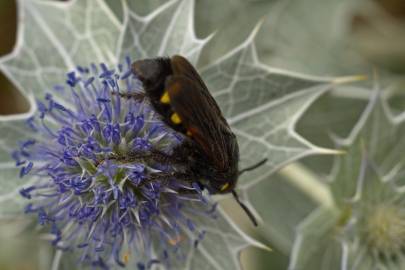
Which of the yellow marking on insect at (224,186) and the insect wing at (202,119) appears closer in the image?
the insect wing at (202,119)

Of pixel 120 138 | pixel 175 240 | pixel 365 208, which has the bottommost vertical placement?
pixel 365 208

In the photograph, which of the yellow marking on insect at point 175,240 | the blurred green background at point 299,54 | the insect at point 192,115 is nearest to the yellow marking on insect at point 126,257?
the yellow marking on insect at point 175,240

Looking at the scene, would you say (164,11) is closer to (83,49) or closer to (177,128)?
(83,49)

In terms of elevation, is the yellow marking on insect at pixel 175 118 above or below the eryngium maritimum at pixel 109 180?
above

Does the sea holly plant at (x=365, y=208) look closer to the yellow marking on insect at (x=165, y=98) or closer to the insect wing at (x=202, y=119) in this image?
the insect wing at (x=202, y=119)

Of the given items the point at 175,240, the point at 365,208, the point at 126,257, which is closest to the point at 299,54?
the point at 365,208

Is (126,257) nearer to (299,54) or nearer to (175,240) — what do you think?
(175,240)

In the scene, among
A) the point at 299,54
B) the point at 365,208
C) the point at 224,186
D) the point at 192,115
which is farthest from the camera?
the point at 299,54

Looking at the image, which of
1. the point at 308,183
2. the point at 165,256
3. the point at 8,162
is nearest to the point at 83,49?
the point at 8,162
